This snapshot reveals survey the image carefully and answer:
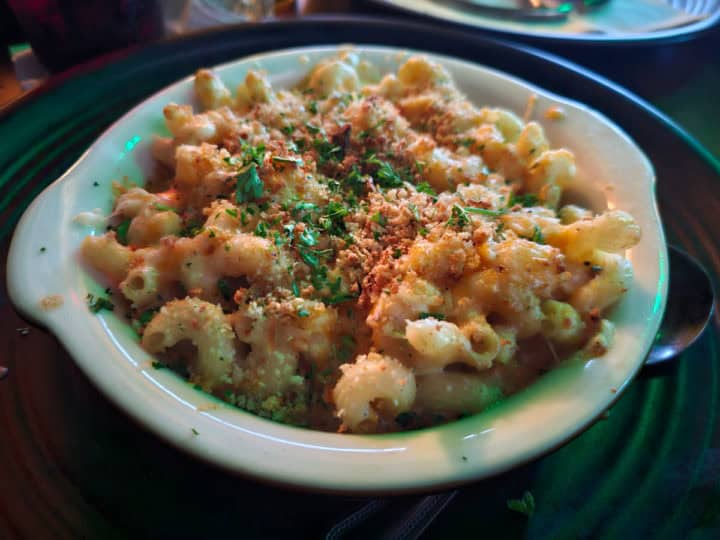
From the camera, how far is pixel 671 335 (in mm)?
1146

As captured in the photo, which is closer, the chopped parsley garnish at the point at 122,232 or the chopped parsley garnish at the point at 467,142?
the chopped parsley garnish at the point at 122,232

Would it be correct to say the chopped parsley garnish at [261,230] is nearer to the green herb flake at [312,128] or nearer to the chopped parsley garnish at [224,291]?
the chopped parsley garnish at [224,291]

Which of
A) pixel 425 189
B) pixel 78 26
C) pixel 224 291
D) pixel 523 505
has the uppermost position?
pixel 78 26

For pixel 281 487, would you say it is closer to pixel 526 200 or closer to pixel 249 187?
pixel 249 187

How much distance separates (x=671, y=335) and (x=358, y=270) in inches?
27.1

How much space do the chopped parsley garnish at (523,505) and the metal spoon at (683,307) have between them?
1.28 ft

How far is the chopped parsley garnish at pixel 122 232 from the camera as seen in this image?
1.12m

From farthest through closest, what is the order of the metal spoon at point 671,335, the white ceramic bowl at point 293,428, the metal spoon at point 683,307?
the metal spoon at point 683,307 < the metal spoon at point 671,335 < the white ceramic bowl at point 293,428

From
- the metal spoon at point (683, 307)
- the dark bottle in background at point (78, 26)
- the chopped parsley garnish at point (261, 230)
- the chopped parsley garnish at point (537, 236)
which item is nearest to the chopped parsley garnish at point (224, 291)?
the chopped parsley garnish at point (261, 230)

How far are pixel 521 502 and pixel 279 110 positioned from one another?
3.30 ft

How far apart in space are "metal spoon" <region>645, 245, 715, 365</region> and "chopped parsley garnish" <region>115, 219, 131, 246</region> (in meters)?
1.09

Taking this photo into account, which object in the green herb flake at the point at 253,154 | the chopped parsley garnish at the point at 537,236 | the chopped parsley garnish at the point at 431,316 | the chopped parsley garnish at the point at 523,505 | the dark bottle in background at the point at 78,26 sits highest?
the dark bottle in background at the point at 78,26

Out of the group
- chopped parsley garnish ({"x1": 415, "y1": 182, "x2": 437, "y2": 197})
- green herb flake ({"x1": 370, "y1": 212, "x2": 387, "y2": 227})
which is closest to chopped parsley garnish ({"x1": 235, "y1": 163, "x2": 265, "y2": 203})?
green herb flake ({"x1": 370, "y1": 212, "x2": 387, "y2": 227})

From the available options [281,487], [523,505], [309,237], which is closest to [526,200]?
[309,237]
